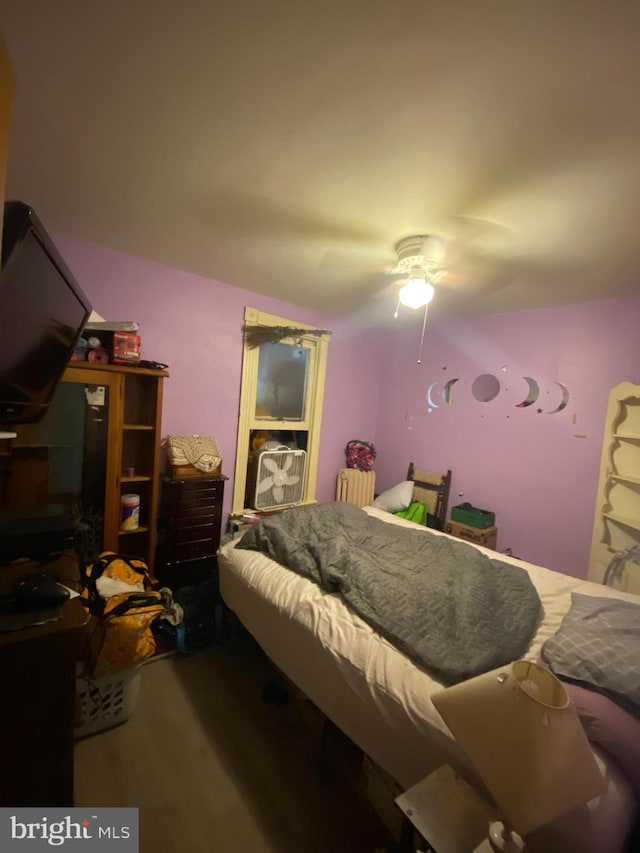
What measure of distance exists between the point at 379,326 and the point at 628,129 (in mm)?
2617

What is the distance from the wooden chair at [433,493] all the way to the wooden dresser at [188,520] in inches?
74.4

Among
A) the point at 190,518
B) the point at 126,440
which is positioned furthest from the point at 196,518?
the point at 126,440

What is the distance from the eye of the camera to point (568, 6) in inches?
29.8

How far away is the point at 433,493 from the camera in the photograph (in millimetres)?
3316

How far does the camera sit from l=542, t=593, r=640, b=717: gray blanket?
1075 millimetres

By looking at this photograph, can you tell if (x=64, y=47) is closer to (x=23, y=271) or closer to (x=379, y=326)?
(x=23, y=271)

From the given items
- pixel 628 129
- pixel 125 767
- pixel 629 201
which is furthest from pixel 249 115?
pixel 125 767

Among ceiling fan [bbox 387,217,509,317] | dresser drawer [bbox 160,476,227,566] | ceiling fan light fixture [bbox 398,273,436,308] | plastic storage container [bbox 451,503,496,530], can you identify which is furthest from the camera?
plastic storage container [bbox 451,503,496,530]

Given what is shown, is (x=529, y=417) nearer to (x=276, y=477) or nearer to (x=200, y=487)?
(x=276, y=477)

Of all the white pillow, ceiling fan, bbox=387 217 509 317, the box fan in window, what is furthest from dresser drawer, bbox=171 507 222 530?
ceiling fan, bbox=387 217 509 317

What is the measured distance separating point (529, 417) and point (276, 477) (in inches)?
82.0

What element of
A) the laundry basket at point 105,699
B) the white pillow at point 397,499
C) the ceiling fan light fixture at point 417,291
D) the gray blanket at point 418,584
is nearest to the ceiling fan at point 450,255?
the ceiling fan light fixture at point 417,291

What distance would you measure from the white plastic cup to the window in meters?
0.86

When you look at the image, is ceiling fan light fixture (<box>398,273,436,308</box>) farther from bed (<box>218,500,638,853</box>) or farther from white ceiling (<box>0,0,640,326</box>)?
bed (<box>218,500,638,853</box>)
